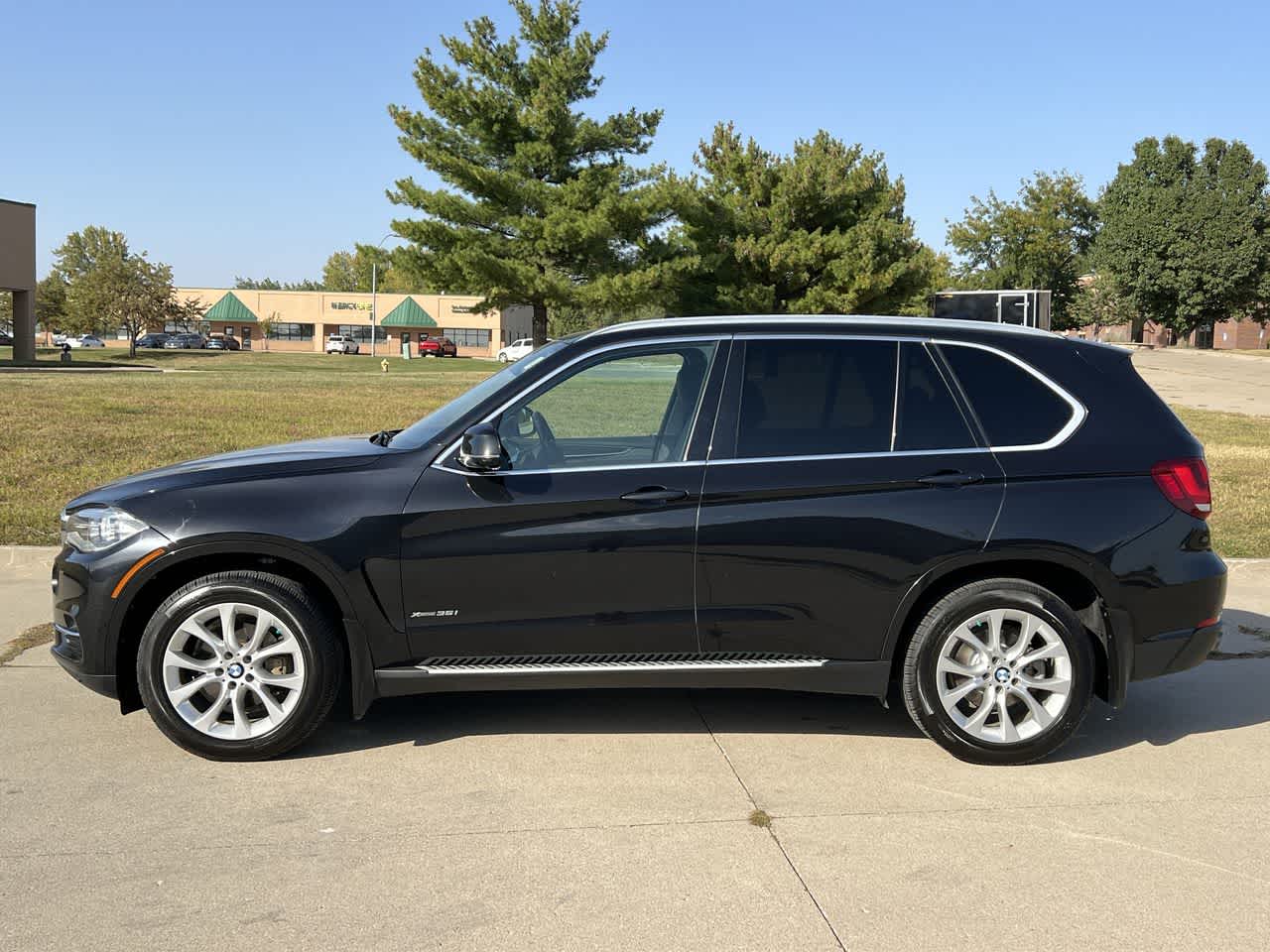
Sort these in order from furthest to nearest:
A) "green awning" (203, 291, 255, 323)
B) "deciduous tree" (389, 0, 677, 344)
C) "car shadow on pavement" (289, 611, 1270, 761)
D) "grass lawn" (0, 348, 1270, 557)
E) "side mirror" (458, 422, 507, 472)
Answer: "green awning" (203, 291, 255, 323), "deciduous tree" (389, 0, 677, 344), "grass lawn" (0, 348, 1270, 557), "car shadow on pavement" (289, 611, 1270, 761), "side mirror" (458, 422, 507, 472)

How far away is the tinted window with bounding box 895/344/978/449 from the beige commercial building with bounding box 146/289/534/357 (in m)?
98.3

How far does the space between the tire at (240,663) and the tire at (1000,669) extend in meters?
2.36

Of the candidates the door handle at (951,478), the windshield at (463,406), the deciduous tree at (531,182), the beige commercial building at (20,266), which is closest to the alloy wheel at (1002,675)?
the door handle at (951,478)

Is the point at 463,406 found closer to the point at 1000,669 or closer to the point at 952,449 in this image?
the point at 952,449

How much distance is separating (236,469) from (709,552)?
1.90 meters

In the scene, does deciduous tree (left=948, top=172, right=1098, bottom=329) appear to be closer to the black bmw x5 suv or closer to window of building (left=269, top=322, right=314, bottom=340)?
window of building (left=269, top=322, right=314, bottom=340)

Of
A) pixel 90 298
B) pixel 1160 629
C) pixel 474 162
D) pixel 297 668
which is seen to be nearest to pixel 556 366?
pixel 297 668

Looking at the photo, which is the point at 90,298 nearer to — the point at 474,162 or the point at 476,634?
the point at 474,162

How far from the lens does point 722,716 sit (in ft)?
17.6

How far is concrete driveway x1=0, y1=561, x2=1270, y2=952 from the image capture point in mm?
3361

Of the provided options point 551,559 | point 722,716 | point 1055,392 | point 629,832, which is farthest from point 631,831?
point 1055,392

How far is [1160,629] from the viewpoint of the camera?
476 centimetres

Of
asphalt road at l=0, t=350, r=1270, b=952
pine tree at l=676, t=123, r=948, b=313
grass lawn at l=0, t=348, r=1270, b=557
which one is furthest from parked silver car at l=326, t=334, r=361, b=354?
asphalt road at l=0, t=350, r=1270, b=952

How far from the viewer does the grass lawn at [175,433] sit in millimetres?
10297
